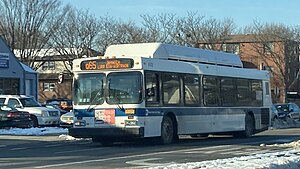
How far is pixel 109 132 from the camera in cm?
2159

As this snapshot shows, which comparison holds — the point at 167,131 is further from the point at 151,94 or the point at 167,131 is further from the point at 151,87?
the point at 151,87

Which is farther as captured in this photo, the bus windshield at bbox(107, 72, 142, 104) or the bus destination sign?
the bus destination sign

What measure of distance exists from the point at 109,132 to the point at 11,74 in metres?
32.4

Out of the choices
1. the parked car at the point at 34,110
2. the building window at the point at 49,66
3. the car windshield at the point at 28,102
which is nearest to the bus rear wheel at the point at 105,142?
the parked car at the point at 34,110

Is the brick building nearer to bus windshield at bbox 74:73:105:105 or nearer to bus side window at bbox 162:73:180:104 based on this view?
bus side window at bbox 162:73:180:104

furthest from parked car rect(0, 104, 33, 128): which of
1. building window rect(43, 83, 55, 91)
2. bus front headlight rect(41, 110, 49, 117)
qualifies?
building window rect(43, 83, 55, 91)

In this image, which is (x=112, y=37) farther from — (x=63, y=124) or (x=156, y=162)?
(x=156, y=162)

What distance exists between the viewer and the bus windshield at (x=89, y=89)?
2208 cm

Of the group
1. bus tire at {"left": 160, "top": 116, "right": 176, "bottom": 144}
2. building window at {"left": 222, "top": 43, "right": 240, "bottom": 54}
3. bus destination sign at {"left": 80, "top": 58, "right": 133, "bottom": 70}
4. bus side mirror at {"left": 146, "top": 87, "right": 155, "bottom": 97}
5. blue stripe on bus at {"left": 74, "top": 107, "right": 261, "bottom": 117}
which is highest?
building window at {"left": 222, "top": 43, "right": 240, "bottom": 54}

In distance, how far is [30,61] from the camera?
228 feet

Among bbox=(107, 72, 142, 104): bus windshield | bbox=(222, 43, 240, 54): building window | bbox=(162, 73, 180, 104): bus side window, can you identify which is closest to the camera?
bbox=(107, 72, 142, 104): bus windshield

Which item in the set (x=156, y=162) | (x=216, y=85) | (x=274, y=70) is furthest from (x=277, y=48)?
(x=156, y=162)

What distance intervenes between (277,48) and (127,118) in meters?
59.3

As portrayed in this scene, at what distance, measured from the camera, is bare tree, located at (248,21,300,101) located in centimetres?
7744
